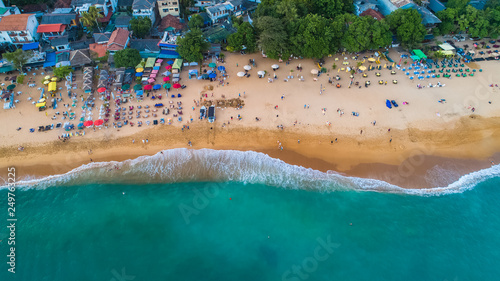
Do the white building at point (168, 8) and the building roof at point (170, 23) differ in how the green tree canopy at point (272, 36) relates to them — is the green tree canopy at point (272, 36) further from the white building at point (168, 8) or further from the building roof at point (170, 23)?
the white building at point (168, 8)

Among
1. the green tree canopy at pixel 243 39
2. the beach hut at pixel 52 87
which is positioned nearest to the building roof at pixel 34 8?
the beach hut at pixel 52 87

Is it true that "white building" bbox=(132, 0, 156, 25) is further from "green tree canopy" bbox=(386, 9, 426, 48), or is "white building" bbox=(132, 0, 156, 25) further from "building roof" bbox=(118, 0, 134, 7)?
"green tree canopy" bbox=(386, 9, 426, 48)

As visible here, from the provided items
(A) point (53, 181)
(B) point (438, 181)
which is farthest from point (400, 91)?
(A) point (53, 181)

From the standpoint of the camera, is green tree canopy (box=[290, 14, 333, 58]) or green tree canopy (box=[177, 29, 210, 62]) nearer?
green tree canopy (box=[290, 14, 333, 58])

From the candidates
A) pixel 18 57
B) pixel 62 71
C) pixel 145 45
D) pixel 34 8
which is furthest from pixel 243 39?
pixel 34 8

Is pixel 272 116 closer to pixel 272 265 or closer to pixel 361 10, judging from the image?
pixel 272 265

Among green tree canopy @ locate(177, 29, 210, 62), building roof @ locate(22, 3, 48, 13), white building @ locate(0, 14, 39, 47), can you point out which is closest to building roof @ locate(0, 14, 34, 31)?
white building @ locate(0, 14, 39, 47)
